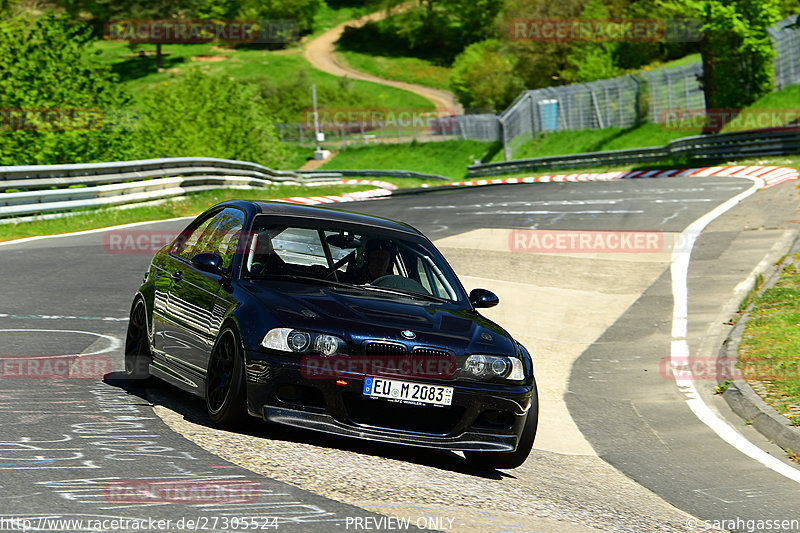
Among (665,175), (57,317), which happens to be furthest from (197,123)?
(57,317)

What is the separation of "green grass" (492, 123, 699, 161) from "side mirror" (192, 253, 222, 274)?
1752 inches

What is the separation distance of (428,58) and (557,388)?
5035 inches

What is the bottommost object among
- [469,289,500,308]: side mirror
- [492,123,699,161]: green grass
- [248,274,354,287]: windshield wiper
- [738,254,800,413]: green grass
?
[492,123,699,161]: green grass

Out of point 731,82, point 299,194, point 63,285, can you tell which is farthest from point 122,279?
point 731,82

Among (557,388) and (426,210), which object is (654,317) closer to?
(557,388)

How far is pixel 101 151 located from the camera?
91.2 ft

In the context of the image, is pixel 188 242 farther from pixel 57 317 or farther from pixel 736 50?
pixel 736 50

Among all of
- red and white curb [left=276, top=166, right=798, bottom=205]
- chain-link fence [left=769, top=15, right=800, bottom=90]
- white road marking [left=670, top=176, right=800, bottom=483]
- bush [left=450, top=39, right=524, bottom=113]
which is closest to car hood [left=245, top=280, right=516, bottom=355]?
white road marking [left=670, top=176, right=800, bottom=483]

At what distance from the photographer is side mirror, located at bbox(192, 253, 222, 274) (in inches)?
290

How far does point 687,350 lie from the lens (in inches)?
488

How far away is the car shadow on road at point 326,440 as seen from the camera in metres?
6.73

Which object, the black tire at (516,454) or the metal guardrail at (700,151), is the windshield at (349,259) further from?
the metal guardrail at (700,151)

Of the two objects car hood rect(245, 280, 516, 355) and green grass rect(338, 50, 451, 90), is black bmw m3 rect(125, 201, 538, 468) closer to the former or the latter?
car hood rect(245, 280, 516, 355)

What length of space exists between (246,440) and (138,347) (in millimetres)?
2305
